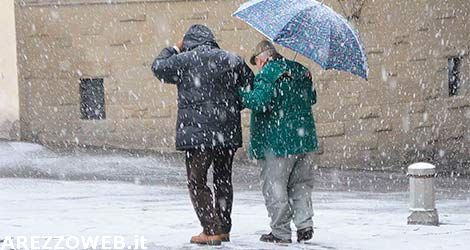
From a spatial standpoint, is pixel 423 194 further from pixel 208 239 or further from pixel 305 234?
pixel 208 239

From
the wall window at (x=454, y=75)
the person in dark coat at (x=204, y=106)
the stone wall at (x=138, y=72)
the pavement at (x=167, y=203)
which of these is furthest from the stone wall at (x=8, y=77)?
the person in dark coat at (x=204, y=106)

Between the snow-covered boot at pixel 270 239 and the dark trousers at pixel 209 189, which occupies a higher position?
the dark trousers at pixel 209 189

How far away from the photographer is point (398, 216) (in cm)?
1089

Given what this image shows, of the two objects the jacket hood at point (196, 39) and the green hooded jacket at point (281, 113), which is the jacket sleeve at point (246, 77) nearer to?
the green hooded jacket at point (281, 113)

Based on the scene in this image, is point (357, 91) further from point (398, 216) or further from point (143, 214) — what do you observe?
point (143, 214)

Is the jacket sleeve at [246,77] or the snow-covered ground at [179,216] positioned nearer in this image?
the jacket sleeve at [246,77]

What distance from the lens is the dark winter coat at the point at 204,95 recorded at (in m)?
8.10

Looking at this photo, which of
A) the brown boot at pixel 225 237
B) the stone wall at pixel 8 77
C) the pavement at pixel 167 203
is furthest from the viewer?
the stone wall at pixel 8 77

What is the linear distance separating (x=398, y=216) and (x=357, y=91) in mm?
5184

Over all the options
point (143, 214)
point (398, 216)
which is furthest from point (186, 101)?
point (398, 216)

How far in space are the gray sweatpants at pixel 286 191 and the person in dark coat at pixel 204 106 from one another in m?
0.33

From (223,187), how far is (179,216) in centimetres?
191

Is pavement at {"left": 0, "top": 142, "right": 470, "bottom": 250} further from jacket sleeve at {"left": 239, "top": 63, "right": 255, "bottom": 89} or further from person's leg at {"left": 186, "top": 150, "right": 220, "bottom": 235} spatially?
jacket sleeve at {"left": 239, "top": 63, "right": 255, "bottom": 89}

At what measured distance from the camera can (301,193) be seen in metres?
8.53
